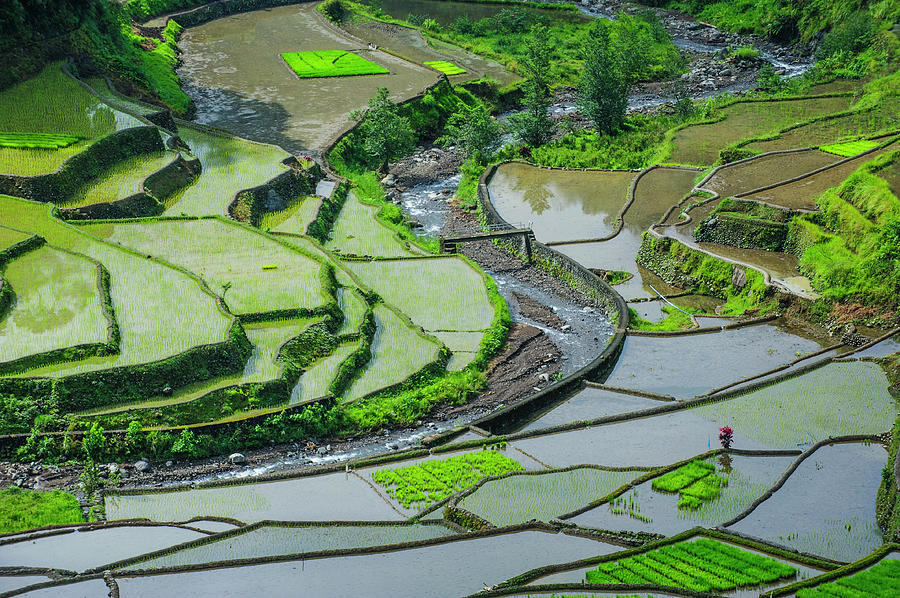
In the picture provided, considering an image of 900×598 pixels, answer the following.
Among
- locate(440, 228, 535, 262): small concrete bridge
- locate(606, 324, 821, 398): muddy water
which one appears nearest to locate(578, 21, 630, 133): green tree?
locate(440, 228, 535, 262): small concrete bridge

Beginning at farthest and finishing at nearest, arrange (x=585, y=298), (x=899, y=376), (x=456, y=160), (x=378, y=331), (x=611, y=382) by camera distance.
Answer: (x=456, y=160), (x=585, y=298), (x=378, y=331), (x=611, y=382), (x=899, y=376)

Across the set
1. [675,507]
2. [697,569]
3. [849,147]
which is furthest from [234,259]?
[849,147]

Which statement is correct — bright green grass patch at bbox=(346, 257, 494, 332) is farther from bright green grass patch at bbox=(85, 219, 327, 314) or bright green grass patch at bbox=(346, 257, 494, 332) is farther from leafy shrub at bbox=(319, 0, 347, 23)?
leafy shrub at bbox=(319, 0, 347, 23)

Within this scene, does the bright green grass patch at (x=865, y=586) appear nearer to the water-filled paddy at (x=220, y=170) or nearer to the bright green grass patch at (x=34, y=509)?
the bright green grass patch at (x=34, y=509)

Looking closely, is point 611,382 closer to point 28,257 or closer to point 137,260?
point 137,260

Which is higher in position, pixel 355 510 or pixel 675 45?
pixel 675 45

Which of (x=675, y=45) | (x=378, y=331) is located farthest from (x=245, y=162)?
(x=675, y=45)

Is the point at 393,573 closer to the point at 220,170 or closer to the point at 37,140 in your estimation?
the point at 220,170
